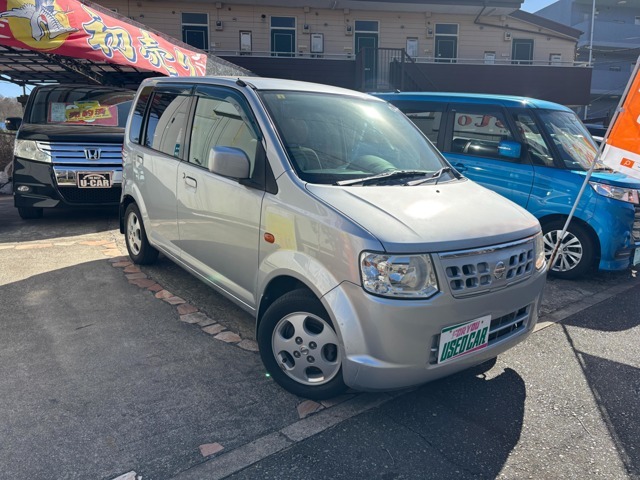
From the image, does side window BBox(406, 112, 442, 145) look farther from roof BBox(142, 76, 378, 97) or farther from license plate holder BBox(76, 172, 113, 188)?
license plate holder BBox(76, 172, 113, 188)

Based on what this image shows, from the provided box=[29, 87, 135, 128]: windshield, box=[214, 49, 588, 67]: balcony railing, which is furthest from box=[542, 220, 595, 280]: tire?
box=[214, 49, 588, 67]: balcony railing

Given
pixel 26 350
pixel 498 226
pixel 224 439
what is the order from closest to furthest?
1. pixel 224 439
2. pixel 498 226
3. pixel 26 350

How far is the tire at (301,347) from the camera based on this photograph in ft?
9.11

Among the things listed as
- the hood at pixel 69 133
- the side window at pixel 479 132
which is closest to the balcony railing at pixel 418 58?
the hood at pixel 69 133

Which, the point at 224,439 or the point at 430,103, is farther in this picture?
the point at 430,103

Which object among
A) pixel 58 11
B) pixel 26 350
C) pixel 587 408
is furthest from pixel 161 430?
pixel 58 11

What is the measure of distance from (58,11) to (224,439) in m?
7.97

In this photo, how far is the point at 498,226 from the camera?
2.87 meters

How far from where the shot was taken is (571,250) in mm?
5387

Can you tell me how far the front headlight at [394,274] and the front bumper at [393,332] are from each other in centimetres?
4

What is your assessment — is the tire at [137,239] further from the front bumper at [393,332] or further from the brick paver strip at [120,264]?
the front bumper at [393,332]

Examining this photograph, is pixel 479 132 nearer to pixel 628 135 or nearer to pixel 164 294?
pixel 628 135

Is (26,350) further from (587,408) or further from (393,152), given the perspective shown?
(587,408)

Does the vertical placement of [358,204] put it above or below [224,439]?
above
